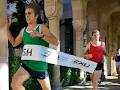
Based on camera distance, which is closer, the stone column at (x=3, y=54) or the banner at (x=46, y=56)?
the banner at (x=46, y=56)

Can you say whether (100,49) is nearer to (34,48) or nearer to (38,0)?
(34,48)

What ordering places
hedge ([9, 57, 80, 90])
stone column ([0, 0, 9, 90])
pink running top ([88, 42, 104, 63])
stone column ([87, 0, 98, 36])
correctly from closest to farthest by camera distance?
1. stone column ([0, 0, 9, 90])
2. pink running top ([88, 42, 104, 63])
3. hedge ([9, 57, 80, 90])
4. stone column ([87, 0, 98, 36])

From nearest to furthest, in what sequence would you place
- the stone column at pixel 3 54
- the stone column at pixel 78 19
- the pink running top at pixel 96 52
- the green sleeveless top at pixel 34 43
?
the green sleeveless top at pixel 34 43
the stone column at pixel 3 54
the pink running top at pixel 96 52
the stone column at pixel 78 19

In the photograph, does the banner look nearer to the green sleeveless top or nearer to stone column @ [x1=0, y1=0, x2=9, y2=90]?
the green sleeveless top

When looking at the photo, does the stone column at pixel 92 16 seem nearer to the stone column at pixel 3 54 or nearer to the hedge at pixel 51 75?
the hedge at pixel 51 75

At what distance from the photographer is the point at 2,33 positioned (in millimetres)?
6801


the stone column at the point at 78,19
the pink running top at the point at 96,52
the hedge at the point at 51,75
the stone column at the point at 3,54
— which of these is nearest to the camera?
the stone column at the point at 3,54

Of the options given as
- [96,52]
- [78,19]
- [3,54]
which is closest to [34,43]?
[3,54]

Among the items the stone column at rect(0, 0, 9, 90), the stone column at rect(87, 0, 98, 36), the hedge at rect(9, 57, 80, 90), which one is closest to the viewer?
the stone column at rect(0, 0, 9, 90)

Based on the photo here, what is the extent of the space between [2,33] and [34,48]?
4.17ft

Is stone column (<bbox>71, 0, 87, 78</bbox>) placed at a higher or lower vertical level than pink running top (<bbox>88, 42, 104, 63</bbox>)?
higher

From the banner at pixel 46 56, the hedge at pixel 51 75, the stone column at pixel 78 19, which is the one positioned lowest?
the hedge at pixel 51 75

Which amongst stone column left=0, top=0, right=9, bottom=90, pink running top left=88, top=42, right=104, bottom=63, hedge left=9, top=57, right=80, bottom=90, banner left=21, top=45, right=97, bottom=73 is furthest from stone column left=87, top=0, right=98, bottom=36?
stone column left=0, top=0, right=9, bottom=90

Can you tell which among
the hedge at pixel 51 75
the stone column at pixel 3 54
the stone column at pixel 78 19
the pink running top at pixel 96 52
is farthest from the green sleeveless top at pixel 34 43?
the stone column at pixel 78 19
